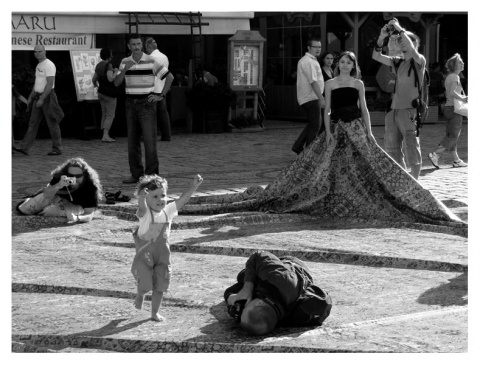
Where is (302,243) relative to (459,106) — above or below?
below

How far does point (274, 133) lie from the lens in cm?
1950

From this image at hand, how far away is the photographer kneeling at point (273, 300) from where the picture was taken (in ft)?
17.4

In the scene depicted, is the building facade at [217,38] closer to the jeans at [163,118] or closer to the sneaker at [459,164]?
the jeans at [163,118]

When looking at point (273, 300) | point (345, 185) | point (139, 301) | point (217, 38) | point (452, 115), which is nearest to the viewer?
point (273, 300)

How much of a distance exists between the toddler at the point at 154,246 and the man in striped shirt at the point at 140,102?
6.19m

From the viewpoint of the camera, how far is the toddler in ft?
18.3

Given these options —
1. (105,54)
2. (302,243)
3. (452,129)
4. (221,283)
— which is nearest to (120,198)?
(302,243)

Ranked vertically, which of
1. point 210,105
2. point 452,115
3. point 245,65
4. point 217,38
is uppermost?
point 217,38

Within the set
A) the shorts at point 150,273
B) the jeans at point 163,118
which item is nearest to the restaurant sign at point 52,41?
the jeans at point 163,118

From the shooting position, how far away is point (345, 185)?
956 cm

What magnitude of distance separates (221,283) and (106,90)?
1117 cm

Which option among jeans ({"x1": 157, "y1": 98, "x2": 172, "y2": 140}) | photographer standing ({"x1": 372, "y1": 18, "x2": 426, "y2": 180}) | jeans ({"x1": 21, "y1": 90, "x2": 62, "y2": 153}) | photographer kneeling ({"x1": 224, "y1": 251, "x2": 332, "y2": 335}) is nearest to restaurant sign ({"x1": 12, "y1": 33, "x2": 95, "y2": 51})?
jeans ({"x1": 157, "y1": 98, "x2": 172, "y2": 140})

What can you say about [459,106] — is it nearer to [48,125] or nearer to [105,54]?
[48,125]

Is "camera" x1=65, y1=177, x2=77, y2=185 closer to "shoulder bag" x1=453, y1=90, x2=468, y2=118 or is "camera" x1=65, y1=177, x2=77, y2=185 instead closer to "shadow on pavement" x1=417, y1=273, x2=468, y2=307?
"shadow on pavement" x1=417, y1=273, x2=468, y2=307
